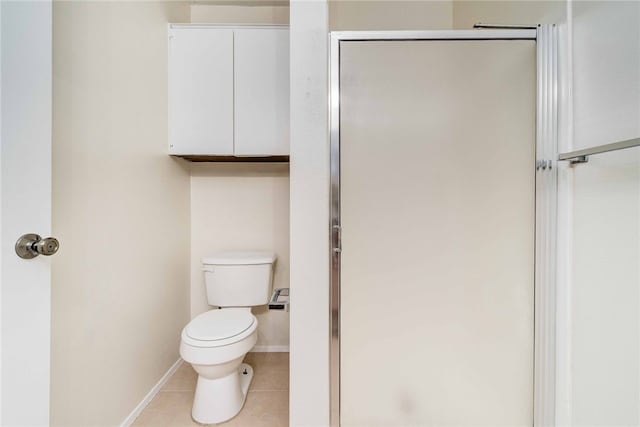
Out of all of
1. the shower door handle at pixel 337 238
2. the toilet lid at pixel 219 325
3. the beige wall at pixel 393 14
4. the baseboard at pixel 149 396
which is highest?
the beige wall at pixel 393 14

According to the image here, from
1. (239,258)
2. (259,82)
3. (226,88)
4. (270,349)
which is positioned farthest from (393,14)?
(270,349)

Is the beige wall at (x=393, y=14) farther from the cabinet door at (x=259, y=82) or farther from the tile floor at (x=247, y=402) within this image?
the tile floor at (x=247, y=402)

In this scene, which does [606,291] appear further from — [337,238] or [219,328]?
[219,328]

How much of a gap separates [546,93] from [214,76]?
5.54 feet

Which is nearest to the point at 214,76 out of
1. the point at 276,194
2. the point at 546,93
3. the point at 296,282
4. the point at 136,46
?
the point at 136,46

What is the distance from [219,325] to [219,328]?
0.12ft

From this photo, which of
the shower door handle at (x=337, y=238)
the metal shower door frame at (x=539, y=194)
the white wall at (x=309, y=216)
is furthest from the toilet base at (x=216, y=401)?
the shower door handle at (x=337, y=238)

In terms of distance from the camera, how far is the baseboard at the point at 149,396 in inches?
51.8

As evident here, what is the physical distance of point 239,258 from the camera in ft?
5.71

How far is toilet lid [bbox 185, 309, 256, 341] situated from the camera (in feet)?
Answer: 4.26

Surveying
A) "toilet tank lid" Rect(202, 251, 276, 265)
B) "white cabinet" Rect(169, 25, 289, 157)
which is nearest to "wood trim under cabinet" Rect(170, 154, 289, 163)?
"white cabinet" Rect(169, 25, 289, 157)

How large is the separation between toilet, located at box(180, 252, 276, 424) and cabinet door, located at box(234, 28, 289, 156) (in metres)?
0.78

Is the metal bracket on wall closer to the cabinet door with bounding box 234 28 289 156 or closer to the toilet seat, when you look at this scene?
the cabinet door with bounding box 234 28 289 156

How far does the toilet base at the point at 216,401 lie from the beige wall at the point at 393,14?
7.44 feet
